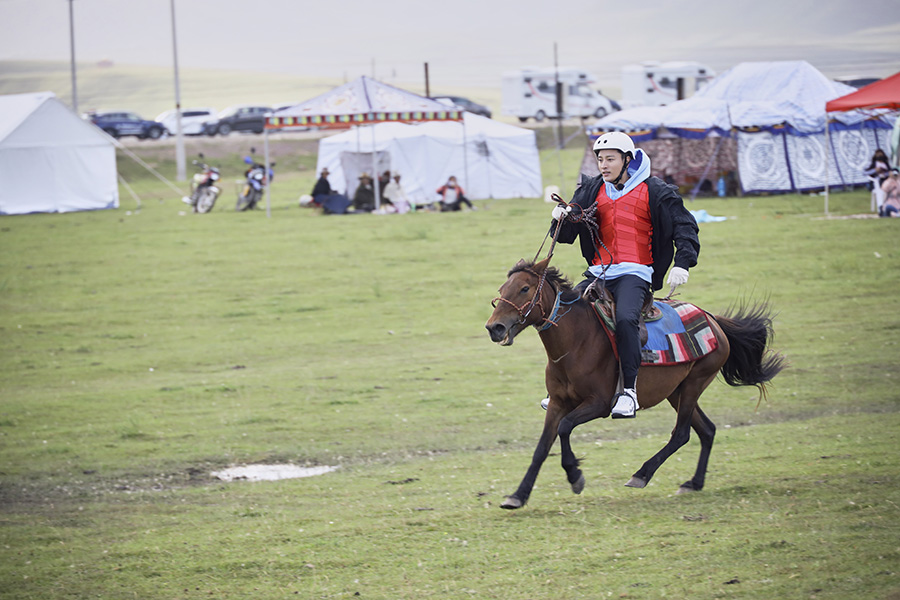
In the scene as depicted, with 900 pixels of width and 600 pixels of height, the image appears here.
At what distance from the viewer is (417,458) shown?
930 cm

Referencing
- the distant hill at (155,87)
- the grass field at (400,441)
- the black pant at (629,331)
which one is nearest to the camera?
the grass field at (400,441)

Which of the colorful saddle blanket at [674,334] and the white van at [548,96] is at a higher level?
the white van at [548,96]

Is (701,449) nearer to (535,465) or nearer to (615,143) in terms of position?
(535,465)

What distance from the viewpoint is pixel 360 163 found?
33.8 m

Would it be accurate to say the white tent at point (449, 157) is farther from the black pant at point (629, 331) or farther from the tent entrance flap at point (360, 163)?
the black pant at point (629, 331)

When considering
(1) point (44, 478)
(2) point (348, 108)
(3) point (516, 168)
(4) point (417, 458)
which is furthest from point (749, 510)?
(3) point (516, 168)

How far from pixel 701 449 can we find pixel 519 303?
6.73ft

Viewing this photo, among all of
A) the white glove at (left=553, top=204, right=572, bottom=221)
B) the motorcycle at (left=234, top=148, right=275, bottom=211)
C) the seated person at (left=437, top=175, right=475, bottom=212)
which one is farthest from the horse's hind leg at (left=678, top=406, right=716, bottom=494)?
the motorcycle at (left=234, top=148, right=275, bottom=211)

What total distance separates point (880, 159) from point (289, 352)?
60.4 feet

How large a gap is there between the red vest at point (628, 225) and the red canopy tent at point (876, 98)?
1717 cm

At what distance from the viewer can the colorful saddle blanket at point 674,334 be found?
6.86 metres

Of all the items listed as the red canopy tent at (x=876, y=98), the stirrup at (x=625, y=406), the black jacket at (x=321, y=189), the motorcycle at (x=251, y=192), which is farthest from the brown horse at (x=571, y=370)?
the motorcycle at (x=251, y=192)

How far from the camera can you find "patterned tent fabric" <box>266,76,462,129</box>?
29.0 m

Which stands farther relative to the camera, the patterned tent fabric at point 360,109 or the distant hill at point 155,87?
the distant hill at point 155,87
